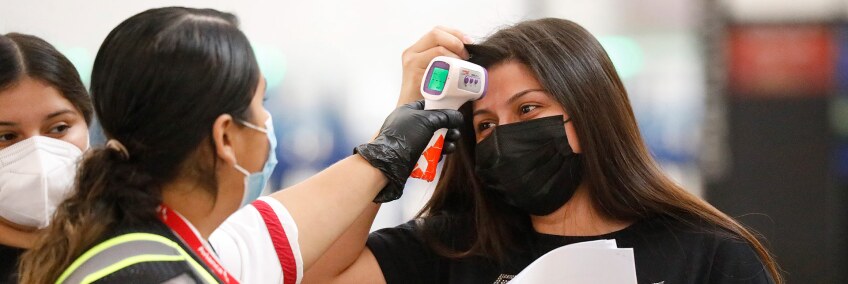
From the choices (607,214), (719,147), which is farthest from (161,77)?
(719,147)

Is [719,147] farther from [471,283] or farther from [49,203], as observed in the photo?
[49,203]

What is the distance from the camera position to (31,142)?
1964 millimetres

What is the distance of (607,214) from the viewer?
2027mm

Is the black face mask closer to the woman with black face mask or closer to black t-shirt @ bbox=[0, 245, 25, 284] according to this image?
the woman with black face mask

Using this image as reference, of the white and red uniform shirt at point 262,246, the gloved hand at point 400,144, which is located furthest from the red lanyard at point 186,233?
the gloved hand at point 400,144

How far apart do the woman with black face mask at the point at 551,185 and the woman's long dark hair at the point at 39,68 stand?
641mm

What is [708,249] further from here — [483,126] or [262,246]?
[262,246]

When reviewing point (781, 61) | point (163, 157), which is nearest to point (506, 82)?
point (163, 157)

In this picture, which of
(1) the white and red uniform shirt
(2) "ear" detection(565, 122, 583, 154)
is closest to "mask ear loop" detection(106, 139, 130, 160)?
(1) the white and red uniform shirt

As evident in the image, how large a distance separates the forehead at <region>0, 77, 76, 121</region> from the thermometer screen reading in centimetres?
79

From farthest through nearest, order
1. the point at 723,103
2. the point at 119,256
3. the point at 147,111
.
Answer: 1. the point at 723,103
2. the point at 147,111
3. the point at 119,256

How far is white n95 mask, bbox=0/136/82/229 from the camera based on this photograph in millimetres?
1967

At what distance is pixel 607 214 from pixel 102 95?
3.56 ft

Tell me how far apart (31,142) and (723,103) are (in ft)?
8.13
